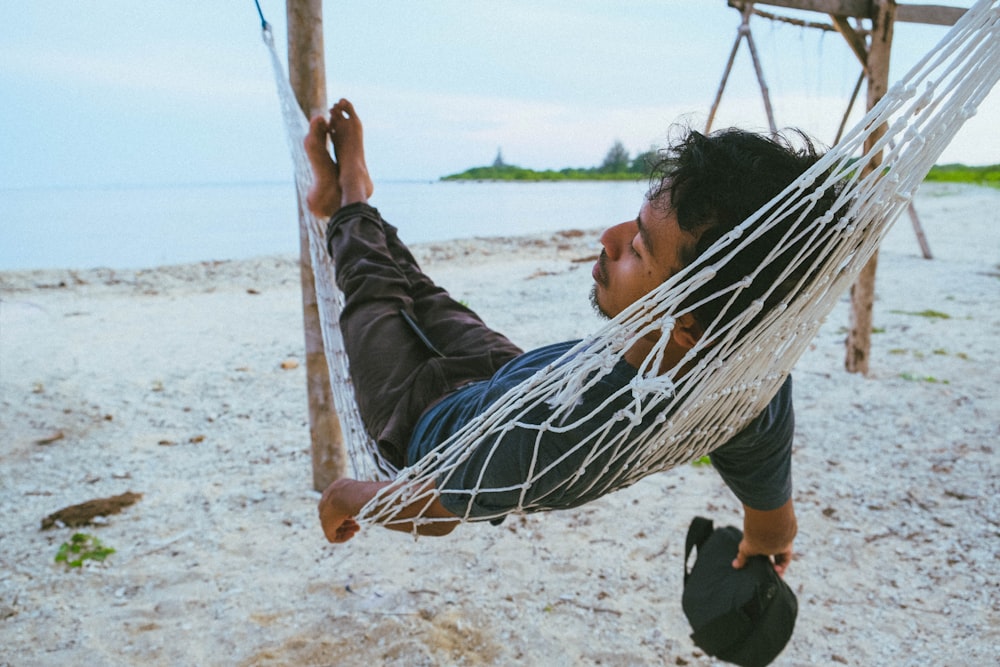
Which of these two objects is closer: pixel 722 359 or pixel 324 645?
pixel 722 359

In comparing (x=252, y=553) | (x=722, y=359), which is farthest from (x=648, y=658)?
(x=252, y=553)

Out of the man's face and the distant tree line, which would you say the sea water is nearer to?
the man's face

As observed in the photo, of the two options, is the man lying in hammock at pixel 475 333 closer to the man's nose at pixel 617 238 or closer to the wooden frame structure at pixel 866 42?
the man's nose at pixel 617 238

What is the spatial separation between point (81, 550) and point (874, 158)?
2816 mm

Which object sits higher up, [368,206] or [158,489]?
[368,206]

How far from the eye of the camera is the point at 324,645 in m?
1.45

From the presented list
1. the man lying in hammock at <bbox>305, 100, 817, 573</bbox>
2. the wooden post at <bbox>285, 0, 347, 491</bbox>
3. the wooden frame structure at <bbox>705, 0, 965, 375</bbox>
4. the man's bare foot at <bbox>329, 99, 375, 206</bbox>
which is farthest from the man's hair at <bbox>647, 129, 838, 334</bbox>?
the wooden frame structure at <bbox>705, 0, 965, 375</bbox>

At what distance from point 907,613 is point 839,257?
3.69 ft

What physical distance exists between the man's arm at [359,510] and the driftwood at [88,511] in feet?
3.55

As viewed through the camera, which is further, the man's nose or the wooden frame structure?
the wooden frame structure

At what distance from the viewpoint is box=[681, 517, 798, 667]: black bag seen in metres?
1.27

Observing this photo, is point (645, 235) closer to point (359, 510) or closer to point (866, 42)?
point (359, 510)

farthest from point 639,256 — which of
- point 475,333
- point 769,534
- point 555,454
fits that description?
point 769,534

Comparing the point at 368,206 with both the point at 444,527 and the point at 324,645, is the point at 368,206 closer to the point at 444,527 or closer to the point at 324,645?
the point at 444,527
